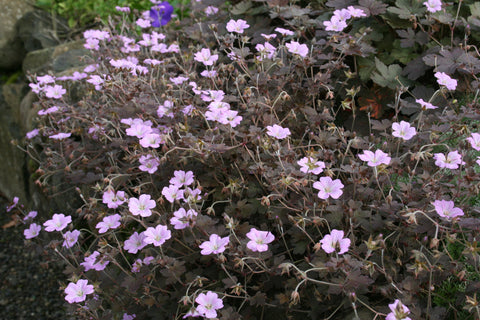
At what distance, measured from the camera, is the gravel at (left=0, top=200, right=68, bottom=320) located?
10.6 feet

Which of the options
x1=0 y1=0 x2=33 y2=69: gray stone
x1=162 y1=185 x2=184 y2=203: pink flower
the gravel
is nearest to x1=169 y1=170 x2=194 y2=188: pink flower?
x1=162 y1=185 x2=184 y2=203: pink flower

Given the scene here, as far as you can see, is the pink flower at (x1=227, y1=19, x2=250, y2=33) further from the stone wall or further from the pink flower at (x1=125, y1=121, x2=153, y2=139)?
the stone wall

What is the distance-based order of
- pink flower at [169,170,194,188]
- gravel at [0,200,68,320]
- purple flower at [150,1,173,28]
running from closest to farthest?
pink flower at [169,170,194,188] < purple flower at [150,1,173,28] < gravel at [0,200,68,320]

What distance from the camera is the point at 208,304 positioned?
1.46 m

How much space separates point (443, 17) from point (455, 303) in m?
1.30

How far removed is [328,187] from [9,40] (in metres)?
3.96

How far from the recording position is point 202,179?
1890mm

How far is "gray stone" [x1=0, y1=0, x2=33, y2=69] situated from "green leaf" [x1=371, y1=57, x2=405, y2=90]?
3.43m

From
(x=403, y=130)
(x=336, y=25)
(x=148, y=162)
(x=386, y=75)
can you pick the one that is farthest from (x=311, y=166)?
(x=386, y=75)

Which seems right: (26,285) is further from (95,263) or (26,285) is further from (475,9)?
(475,9)

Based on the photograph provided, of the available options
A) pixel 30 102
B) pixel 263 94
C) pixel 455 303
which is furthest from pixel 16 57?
pixel 455 303

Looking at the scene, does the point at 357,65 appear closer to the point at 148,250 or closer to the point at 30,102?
the point at 148,250

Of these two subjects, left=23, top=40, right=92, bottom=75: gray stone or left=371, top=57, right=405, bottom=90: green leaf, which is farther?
left=23, top=40, right=92, bottom=75: gray stone

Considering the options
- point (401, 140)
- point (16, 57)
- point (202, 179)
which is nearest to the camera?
point (401, 140)
